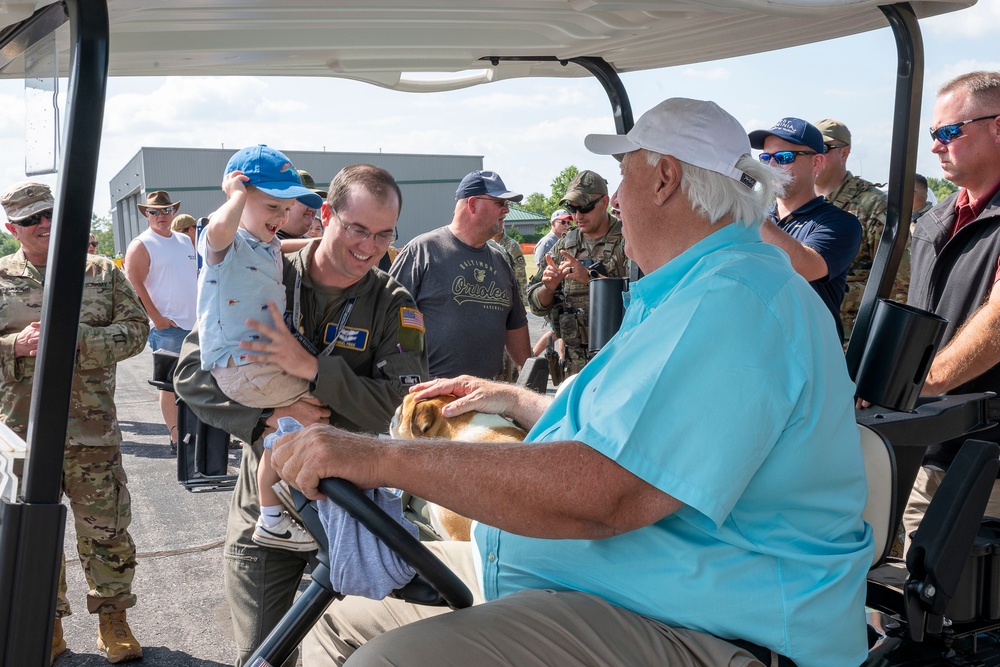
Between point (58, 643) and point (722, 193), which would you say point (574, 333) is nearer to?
point (58, 643)

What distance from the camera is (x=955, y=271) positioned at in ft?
9.41

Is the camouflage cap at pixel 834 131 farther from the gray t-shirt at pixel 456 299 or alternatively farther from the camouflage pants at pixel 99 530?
the camouflage pants at pixel 99 530

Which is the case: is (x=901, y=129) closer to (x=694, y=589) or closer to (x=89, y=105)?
(x=694, y=589)

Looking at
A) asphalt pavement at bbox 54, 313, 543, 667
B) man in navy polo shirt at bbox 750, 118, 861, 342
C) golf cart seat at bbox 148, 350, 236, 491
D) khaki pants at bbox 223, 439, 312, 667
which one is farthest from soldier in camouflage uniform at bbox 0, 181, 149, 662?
man in navy polo shirt at bbox 750, 118, 861, 342

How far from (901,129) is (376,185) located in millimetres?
1445

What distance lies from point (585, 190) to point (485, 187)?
1516mm

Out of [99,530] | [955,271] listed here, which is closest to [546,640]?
[955,271]

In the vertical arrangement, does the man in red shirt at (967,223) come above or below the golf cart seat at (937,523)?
above

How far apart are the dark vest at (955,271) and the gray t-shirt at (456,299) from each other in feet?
7.62

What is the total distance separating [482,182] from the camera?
492 cm

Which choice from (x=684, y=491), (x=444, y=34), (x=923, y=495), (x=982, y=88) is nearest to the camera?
(x=684, y=491)

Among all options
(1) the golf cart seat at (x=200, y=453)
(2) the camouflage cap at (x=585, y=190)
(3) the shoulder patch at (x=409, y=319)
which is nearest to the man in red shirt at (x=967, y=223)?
(3) the shoulder patch at (x=409, y=319)

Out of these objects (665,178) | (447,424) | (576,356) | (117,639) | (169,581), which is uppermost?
(665,178)

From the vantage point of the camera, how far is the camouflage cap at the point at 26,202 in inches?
149
